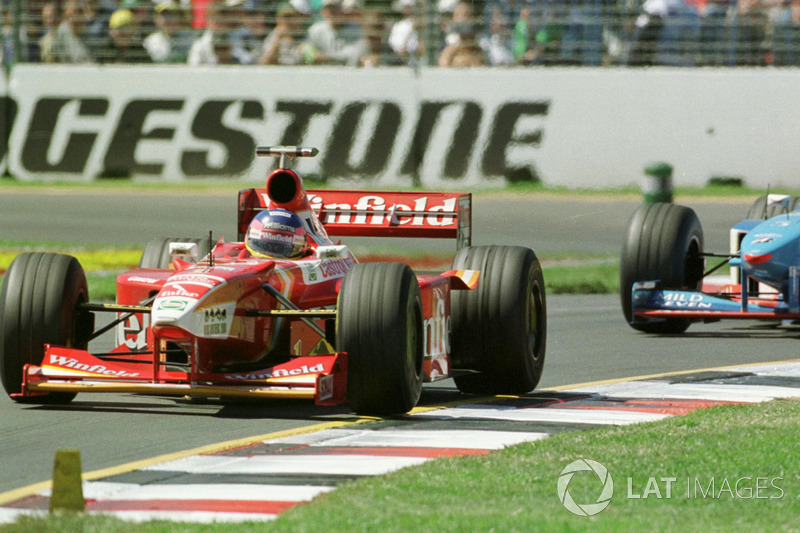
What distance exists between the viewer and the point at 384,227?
1015 cm

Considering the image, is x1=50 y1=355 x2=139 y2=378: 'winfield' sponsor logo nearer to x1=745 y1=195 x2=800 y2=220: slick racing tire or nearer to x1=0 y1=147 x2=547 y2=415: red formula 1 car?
x1=0 y1=147 x2=547 y2=415: red formula 1 car

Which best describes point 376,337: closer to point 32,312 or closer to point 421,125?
point 32,312

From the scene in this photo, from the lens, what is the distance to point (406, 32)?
20406mm

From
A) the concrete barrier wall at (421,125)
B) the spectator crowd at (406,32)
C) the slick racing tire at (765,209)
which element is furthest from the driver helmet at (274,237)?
the spectator crowd at (406,32)

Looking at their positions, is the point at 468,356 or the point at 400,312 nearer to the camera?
A: the point at 400,312

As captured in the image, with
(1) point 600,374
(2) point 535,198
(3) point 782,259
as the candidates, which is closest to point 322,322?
(1) point 600,374

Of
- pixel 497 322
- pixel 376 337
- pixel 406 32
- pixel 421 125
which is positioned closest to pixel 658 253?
pixel 497 322

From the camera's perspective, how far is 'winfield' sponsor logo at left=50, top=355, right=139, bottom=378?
26.3 feet

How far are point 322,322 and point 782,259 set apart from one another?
4.80m

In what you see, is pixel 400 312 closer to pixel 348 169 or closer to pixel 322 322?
pixel 322 322

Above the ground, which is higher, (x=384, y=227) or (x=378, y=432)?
(x=384, y=227)

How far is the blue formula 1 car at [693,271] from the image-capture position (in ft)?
40.4

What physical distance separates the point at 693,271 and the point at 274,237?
Result: 5670mm

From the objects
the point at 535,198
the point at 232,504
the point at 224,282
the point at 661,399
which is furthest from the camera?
the point at 535,198
